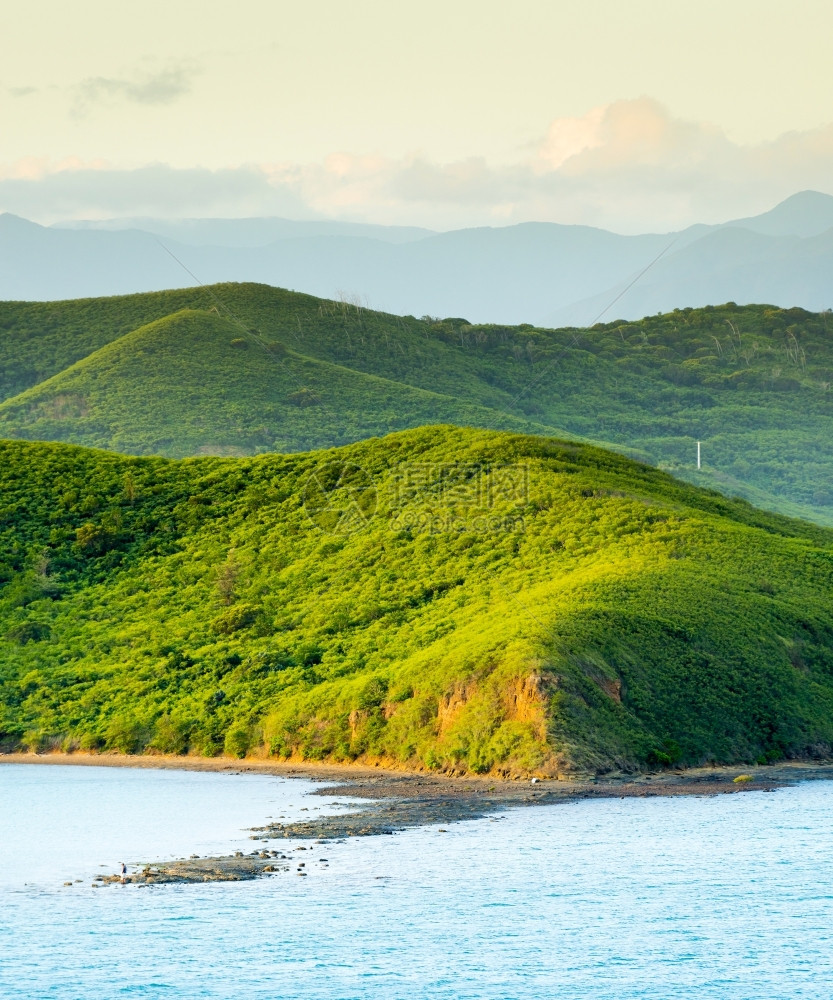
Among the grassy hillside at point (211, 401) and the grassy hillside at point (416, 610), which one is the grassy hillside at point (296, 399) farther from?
the grassy hillside at point (416, 610)

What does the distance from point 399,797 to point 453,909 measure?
1300 centimetres

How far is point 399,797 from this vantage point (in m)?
43.0

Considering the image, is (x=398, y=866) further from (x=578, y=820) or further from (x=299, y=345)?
(x=299, y=345)

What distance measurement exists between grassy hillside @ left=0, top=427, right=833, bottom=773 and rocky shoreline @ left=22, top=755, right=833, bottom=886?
1252 mm

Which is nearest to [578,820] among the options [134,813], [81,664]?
[134,813]

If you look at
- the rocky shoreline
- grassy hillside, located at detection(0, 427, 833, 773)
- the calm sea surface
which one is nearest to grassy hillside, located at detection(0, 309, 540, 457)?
grassy hillside, located at detection(0, 427, 833, 773)

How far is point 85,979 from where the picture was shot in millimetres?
25234

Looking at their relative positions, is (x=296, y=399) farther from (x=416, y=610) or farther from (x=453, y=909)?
(x=453, y=909)

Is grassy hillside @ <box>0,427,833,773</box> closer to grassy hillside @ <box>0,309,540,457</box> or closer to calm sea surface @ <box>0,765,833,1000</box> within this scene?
calm sea surface @ <box>0,765,833,1000</box>

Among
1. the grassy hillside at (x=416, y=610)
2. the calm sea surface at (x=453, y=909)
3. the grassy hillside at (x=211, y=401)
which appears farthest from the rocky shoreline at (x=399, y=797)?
the grassy hillside at (x=211, y=401)

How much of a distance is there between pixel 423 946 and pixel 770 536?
46093 millimetres

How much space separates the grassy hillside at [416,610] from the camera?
4816 cm

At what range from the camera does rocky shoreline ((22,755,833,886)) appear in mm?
32344

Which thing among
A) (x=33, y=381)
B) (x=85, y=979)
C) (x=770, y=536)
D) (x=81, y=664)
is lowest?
(x=85, y=979)
